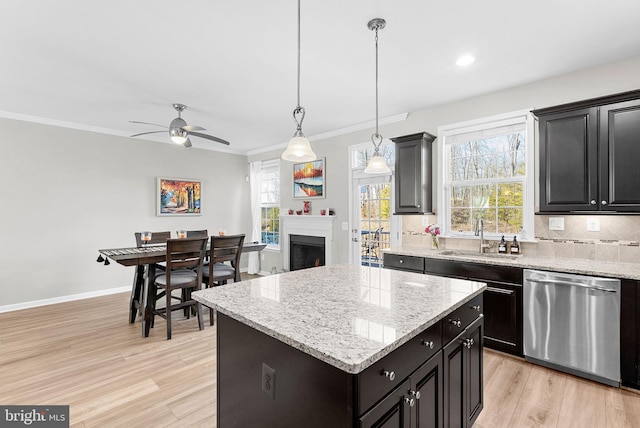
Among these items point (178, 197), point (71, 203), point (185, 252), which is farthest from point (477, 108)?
point (71, 203)

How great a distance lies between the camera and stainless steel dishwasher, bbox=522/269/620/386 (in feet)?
7.82

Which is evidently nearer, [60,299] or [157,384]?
[157,384]

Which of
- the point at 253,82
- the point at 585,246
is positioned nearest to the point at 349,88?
the point at 253,82

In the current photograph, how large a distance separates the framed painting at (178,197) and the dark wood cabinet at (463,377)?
17.7ft

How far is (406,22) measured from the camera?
2273mm

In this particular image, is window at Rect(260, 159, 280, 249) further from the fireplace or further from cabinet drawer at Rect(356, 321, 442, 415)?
cabinet drawer at Rect(356, 321, 442, 415)

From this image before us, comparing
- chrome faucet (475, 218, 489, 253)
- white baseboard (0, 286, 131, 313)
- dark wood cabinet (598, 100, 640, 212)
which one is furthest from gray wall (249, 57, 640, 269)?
white baseboard (0, 286, 131, 313)

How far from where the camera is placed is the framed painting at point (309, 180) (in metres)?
5.43

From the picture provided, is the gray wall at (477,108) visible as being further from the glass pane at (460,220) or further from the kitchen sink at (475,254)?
the kitchen sink at (475,254)

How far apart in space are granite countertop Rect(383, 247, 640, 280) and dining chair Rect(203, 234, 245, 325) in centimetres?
203

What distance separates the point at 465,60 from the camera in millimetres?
2814

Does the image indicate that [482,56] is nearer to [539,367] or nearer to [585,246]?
[585,246]

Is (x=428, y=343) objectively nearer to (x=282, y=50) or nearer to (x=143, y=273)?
(x=282, y=50)

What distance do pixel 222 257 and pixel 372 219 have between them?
2.21m
